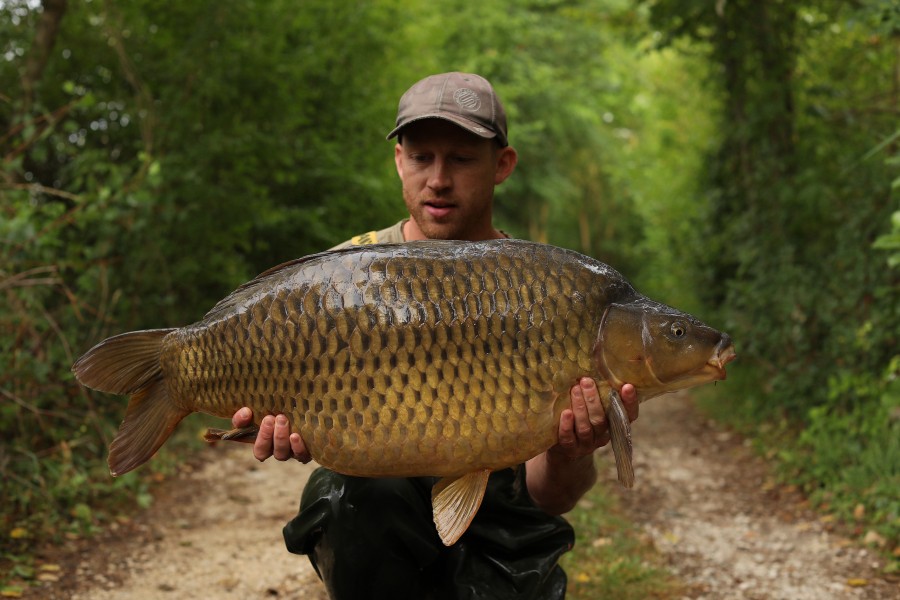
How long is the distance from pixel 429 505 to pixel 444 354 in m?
0.57

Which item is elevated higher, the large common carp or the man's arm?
the large common carp

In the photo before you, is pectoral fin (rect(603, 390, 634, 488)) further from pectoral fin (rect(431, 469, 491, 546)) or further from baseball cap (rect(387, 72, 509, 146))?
baseball cap (rect(387, 72, 509, 146))

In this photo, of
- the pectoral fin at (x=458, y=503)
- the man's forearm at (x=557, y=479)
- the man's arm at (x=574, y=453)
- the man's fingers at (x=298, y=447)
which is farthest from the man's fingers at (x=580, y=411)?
the man's fingers at (x=298, y=447)

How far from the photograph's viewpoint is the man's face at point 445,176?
214 centimetres

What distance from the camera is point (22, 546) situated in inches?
118

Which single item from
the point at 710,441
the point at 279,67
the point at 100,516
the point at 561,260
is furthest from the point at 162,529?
the point at 710,441

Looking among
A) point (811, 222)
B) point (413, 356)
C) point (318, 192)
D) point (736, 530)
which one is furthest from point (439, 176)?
point (318, 192)

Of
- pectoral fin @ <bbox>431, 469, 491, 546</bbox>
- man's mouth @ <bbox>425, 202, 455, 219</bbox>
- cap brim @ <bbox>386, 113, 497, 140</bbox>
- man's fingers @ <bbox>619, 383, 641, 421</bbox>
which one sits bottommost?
pectoral fin @ <bbox>431, 469, 491, 546</bbox>

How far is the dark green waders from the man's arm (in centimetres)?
5

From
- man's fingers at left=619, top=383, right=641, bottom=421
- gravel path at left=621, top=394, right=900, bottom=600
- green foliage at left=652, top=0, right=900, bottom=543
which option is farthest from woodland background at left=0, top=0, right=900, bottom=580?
man's fingers at left=619, top=383, right=641, bottom=421

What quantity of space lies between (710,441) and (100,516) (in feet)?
11.2

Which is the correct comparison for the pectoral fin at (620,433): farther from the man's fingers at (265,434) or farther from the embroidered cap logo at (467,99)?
the embroidered cap logo at (467,99)

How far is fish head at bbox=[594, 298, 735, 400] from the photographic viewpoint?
1.61 metres

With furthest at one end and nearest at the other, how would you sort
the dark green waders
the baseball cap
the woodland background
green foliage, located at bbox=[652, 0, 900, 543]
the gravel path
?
green foliage, located at bbox=[652, 0, 900, 543] < the woodland background < the gravel path < the baseball cap < the dark green waders
